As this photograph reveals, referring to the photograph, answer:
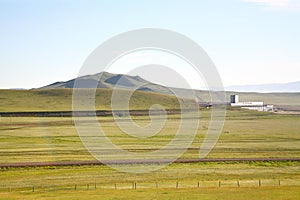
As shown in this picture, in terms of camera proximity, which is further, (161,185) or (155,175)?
(155,175)

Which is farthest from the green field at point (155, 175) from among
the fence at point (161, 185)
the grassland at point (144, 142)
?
the grassland at point (144, 142)

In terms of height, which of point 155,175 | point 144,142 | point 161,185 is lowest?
point 161,185

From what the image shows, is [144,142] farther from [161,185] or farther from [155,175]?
[161,185]

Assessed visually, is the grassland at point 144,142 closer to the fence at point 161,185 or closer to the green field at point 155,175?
the green field at point 155,175

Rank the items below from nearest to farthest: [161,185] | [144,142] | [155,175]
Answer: [161,185] < [155,175] < [144,142]

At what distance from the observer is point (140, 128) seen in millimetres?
145125

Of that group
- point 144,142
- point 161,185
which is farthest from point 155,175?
point 144,142

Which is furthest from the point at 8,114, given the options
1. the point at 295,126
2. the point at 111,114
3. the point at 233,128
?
the point at 295,126

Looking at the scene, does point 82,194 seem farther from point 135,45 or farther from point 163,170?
point 135,45

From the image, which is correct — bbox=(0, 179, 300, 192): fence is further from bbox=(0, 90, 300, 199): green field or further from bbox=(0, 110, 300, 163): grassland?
bbox=(0, 110, 300, 163): grassland

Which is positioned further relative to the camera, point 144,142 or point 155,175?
point 144,142

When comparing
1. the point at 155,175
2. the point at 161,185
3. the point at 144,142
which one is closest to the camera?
the point at 161,185

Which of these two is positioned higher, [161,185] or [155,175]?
[155,175]

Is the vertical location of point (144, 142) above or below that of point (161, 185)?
above
